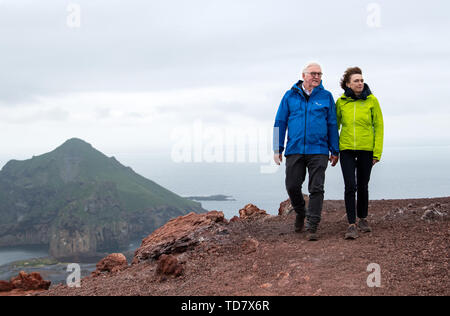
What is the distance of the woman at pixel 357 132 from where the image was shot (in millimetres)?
8430

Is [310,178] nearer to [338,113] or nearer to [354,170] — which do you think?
[354,170]

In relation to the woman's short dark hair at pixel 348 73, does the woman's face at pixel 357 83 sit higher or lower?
lower

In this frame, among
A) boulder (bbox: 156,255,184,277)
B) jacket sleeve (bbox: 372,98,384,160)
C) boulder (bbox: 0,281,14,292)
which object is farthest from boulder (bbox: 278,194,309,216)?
boulder (bbox: 0,281,14,292)

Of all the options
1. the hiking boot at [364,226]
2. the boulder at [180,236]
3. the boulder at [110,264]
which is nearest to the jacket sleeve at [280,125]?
the hiking boot at [364,226]

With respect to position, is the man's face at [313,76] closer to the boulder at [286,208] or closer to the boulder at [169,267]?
the boulder at [169,267]

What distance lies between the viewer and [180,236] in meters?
9.95

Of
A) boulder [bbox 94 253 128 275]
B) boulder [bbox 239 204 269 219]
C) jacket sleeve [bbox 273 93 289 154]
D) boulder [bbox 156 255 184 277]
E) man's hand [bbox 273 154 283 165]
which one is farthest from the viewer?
boulder [bbox 239 204 269 219]

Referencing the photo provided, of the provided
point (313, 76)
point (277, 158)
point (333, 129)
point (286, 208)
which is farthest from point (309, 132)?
point (286, 208)

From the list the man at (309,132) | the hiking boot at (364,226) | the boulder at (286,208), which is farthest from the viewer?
the boulder at (286,208)

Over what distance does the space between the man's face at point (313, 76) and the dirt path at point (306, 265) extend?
3.11m

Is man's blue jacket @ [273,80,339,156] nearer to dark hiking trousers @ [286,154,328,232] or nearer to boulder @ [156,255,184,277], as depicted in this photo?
dark hiking trousers @ [286,154,328,232]

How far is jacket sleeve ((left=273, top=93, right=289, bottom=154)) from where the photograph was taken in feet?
28.7
